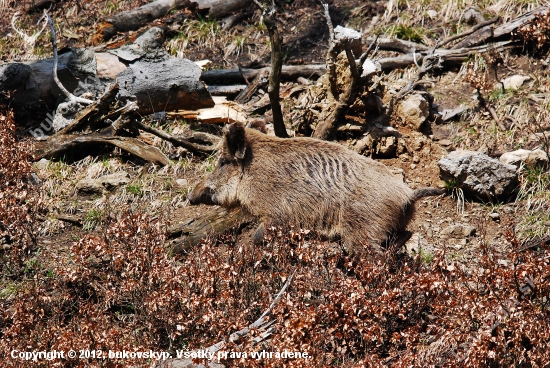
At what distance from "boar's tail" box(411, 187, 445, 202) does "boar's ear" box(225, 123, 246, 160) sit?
180cm

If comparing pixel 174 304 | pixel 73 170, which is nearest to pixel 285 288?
pixel 174 304

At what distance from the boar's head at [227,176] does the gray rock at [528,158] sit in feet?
10.4

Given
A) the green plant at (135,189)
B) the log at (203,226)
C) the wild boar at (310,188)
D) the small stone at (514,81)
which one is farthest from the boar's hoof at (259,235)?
the small stone at (514,81)

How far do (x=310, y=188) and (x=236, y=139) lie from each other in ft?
3.28

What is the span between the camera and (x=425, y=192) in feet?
19.0

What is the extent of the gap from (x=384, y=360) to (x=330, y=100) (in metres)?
4.09

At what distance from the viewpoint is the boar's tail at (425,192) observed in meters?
5.74

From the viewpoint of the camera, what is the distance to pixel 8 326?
5430mm

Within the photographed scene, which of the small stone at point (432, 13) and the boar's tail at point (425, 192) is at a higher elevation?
the small stone at point (432, 13)

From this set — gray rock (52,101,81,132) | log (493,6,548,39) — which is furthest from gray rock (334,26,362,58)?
gray rock (52,101,81,132)

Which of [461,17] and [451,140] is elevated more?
[461,17]

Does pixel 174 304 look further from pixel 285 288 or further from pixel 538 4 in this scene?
pixel 538 4

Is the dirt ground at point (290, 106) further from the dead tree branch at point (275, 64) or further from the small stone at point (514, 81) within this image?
the dead tree branch at point (275, 64)

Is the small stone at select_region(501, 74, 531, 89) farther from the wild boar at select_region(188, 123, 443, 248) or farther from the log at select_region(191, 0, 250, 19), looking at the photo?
the log at select_region(191, 0, 250, 19)
